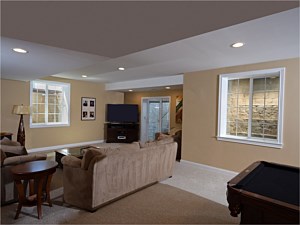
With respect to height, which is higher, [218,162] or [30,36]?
[30,36]

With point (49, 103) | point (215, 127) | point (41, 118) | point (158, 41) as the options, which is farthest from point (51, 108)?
point (158, 41)

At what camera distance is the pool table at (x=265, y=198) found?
1.38 m

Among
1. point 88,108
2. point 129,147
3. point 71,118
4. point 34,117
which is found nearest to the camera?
point 129,147

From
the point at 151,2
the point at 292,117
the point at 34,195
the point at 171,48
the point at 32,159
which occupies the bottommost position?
the point at 34,195

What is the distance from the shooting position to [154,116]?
8094mm

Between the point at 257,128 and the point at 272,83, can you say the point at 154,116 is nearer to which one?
the point at 257,128

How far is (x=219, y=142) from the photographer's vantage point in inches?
182

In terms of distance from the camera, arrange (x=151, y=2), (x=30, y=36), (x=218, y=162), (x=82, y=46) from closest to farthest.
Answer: (x=151, y=2), (x=30, y=36), (x=82, y=46), (x=218, y=162)

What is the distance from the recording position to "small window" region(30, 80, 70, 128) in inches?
250

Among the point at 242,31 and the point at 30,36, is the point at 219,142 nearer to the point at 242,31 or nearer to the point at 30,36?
the point at 242,31

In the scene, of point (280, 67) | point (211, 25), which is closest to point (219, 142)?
point (280, 67)

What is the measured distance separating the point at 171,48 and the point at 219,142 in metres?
Answer: 2.62

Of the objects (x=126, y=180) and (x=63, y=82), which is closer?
(x=126, y=180)

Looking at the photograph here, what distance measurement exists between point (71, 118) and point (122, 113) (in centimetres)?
202
